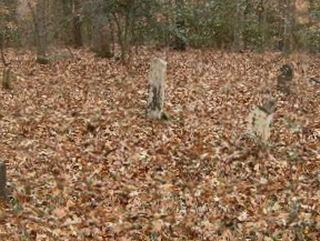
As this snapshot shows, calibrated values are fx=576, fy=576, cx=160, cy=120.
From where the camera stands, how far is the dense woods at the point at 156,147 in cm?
858

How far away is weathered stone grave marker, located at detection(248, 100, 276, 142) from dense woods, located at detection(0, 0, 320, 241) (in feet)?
0.10

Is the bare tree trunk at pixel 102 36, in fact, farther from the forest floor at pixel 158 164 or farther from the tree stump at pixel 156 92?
the tree stump at pixel 156 92

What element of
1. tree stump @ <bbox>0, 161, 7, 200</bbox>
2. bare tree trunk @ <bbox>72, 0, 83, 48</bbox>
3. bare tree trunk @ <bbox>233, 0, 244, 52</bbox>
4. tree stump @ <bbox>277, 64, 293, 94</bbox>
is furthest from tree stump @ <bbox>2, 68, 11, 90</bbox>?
bare tree trunk @ <bbox>233, 0, 244, 52</bbox>

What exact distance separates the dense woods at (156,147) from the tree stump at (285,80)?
29 mm

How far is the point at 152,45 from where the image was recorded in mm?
29578

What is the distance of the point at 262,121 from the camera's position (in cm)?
1138

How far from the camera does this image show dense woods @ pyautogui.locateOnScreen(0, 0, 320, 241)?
8578 mm

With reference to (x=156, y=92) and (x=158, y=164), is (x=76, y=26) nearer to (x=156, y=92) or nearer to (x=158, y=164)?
(x=156, y=92)

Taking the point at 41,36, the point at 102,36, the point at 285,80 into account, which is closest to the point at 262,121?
the point at 285,80

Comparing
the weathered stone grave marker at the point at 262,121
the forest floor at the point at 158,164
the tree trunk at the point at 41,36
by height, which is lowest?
the forest floor at the point at 158,164

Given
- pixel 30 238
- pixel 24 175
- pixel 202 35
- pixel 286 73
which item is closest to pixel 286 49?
pixel 202 35

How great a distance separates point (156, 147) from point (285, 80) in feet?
19.5

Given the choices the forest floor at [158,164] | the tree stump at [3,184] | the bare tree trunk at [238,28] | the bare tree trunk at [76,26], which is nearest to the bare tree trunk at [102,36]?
the forest floor at [158,164]

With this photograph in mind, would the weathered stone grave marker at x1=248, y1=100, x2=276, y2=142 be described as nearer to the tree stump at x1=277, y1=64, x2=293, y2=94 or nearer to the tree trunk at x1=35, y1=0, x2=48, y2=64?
the tree stump at x1=277, y1=64, x2=293, y2=94
